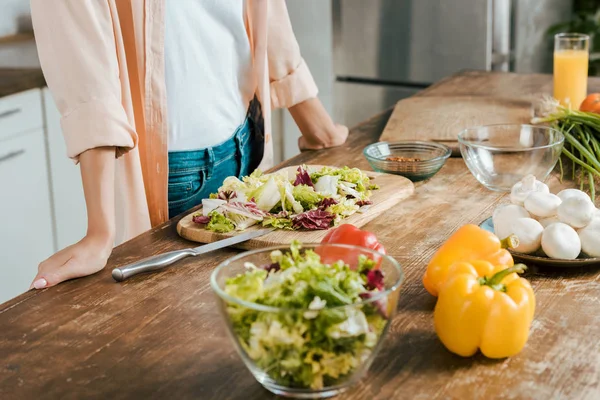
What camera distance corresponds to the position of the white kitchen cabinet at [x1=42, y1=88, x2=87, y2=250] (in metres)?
2.84

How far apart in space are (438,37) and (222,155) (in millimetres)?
2065

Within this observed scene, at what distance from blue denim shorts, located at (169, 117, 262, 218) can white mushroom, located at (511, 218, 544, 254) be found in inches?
31.9

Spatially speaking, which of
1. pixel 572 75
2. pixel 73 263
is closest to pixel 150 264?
pixel 73 263

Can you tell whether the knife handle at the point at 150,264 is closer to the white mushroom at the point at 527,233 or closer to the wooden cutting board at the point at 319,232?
the wooden cutting board at the point at 319,232

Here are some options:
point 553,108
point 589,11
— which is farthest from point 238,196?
point 589,11

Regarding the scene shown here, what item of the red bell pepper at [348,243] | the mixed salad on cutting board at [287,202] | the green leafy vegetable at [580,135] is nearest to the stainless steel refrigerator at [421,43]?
the green leafy vegetable at [580,135]

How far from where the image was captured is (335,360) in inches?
33.9

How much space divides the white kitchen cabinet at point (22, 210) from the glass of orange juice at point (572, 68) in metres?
1.77

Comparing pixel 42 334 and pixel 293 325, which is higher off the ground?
pixel 293 325

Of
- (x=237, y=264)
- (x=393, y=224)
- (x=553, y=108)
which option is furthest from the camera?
(x=553, y=108)

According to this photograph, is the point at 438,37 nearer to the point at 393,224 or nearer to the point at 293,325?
the point at 393,224

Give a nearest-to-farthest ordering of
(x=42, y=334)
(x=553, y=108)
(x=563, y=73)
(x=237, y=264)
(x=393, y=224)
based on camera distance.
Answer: (x=237, y=264)
(x=42, y=334)
(x=393, y=224)
(x=553, y=108)
(x=563, y=73)

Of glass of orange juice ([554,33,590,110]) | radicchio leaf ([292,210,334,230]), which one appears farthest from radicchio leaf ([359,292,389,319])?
glass of orange juice ([554,33,590,110])

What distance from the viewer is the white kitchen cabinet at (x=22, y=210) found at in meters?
2.69
